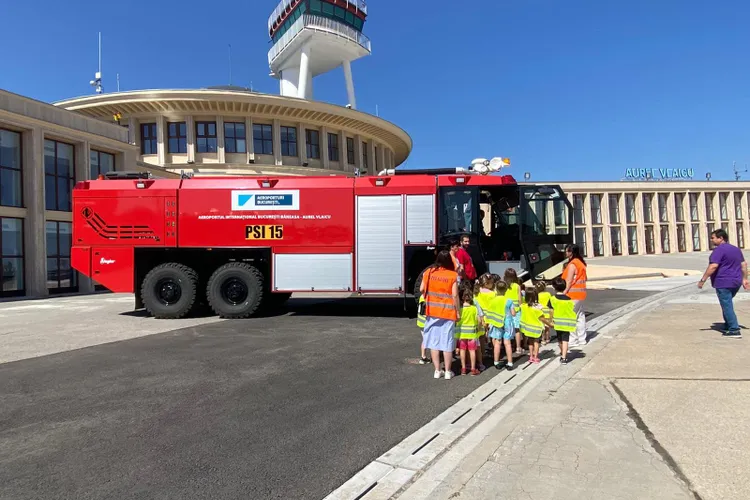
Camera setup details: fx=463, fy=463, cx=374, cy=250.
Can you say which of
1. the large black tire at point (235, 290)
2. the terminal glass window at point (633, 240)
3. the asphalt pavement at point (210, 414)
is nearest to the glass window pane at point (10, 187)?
the large black tire at point (235, 290)

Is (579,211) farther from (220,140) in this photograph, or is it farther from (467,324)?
(467,324)

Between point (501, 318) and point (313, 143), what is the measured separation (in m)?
34.0

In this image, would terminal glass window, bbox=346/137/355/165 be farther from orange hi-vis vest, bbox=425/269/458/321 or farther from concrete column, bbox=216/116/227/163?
orange hi-vis vest, bbox=425/269/458/321

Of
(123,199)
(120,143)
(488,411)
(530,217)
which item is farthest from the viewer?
(120,143)

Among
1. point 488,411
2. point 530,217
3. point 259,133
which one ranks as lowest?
point 488,411

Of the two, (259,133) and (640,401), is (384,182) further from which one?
(259,133)

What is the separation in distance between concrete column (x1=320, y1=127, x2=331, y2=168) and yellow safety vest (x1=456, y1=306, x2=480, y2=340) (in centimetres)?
3307

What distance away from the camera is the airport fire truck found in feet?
34.7

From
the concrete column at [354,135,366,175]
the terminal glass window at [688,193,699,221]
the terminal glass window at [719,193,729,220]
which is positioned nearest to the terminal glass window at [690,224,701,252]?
the terminal glass window at [688,193,699,221]

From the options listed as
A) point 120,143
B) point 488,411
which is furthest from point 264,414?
point 120,143

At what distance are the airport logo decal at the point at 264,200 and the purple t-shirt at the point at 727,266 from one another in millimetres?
8381

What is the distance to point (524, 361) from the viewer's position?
6707 millimetres

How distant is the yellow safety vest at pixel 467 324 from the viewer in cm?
585

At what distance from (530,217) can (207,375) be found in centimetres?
762
